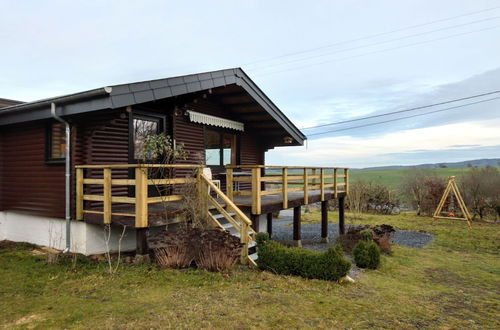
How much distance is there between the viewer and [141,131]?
7723mm

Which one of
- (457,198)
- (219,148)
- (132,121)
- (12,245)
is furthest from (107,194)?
(457,198)

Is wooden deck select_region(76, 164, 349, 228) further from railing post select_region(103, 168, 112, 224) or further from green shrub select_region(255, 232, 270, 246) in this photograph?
green shrub select_region(255, 232, 270, 246)

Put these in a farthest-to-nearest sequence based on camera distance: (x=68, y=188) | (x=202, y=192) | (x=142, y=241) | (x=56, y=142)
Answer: (x=56, y=142) → (x=68, y=188) → (x=202, y=192) → (x=142, y=241)

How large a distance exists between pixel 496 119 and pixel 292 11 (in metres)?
13.8

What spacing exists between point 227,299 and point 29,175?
612 centimetres

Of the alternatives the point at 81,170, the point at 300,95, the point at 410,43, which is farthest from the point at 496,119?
the point at 81,170

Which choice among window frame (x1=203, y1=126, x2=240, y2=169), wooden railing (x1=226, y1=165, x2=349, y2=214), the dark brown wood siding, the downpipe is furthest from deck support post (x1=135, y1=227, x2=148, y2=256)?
window frame (x1=203, y1=126, x2=240, y2=169)

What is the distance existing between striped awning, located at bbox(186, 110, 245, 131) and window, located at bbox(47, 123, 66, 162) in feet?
9.89

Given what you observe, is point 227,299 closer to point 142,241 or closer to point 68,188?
point 142,241

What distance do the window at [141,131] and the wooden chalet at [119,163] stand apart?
26mm

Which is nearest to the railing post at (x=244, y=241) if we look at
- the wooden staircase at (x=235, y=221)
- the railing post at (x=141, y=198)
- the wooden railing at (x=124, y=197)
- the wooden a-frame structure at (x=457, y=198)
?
the wooden staircase at (x=235, y=221)

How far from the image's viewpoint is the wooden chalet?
19.3ft

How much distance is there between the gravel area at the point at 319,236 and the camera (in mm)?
10109

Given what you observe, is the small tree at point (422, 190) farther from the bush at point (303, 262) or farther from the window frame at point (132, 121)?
the window frame at point (132, 121)
